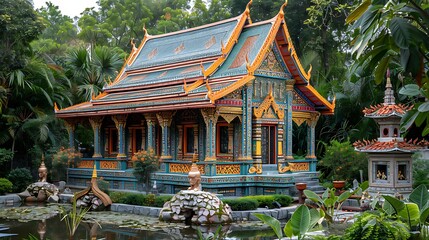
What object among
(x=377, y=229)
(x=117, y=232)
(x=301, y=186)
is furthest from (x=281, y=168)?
(x=377, y=229)

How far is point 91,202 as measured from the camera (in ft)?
56.5

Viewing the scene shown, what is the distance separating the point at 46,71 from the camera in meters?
24.0

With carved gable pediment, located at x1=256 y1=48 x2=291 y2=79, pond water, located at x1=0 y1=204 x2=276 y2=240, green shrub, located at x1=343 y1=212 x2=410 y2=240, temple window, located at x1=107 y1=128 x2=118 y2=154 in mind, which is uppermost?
carved gable pediment, located at x1=256 y1=48 x2=291 y2=79

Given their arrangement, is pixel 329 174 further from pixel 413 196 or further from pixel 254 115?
pixel 413 196

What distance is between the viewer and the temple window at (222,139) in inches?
773

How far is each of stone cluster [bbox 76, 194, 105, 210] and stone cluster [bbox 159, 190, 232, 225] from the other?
9.50 ft

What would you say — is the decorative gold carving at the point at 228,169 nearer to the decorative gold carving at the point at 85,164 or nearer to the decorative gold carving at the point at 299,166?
the decorative gold carving at the point at 299,166

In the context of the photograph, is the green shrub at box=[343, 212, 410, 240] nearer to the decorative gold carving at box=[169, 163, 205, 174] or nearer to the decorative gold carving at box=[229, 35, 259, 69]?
the decorative gold carving at box=[169, 163, 205, 174]

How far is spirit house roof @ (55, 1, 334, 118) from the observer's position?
18.4m

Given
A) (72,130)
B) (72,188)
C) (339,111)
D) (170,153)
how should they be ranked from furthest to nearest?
(339,111)
(72,130)
(72,188)
(170,153)

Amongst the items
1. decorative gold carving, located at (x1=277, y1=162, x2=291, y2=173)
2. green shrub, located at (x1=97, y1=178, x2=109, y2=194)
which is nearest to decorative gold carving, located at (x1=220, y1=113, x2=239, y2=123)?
decorative gold carving, located at (x1=277, y1=162, x2=291, y2=173)

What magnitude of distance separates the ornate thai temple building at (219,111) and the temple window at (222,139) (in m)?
0.03

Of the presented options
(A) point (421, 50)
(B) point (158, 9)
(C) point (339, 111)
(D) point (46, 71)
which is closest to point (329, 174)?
(C) point (339, 111)

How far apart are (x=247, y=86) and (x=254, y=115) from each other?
102cm
